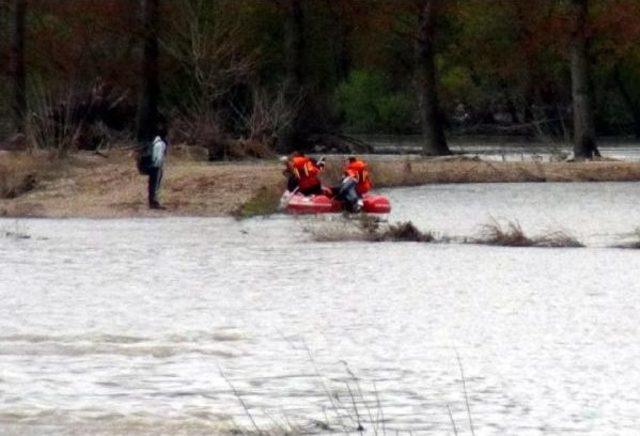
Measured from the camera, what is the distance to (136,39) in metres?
60.9

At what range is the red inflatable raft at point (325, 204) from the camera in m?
36.5

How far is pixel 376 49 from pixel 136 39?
72.7 feet

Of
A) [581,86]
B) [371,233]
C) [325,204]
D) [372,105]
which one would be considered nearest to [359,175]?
[325,204]

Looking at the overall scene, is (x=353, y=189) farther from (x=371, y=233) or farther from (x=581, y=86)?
(x=581, y=86)

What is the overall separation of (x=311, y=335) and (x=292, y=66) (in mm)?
41692

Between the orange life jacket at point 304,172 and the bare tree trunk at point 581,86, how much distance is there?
19.4m

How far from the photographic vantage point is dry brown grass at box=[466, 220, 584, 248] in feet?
101

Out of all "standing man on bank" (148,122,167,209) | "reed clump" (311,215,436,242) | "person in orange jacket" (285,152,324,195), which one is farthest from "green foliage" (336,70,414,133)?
"reed clump" (311,215,436,242)

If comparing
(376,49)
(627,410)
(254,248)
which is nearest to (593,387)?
(627,410)

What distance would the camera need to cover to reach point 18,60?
59.9 m

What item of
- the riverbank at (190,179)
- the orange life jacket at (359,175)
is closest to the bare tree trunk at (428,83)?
the riverbank at (190,179)

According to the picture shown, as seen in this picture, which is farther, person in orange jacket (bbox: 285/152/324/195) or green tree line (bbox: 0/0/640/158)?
green tree line (bbox: 0/0/640/158)

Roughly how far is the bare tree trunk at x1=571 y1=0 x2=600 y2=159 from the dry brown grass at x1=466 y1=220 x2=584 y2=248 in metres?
23.5

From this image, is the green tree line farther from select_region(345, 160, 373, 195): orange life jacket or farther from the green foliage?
select_region(345, 160, 373, 195): orange life jacket
